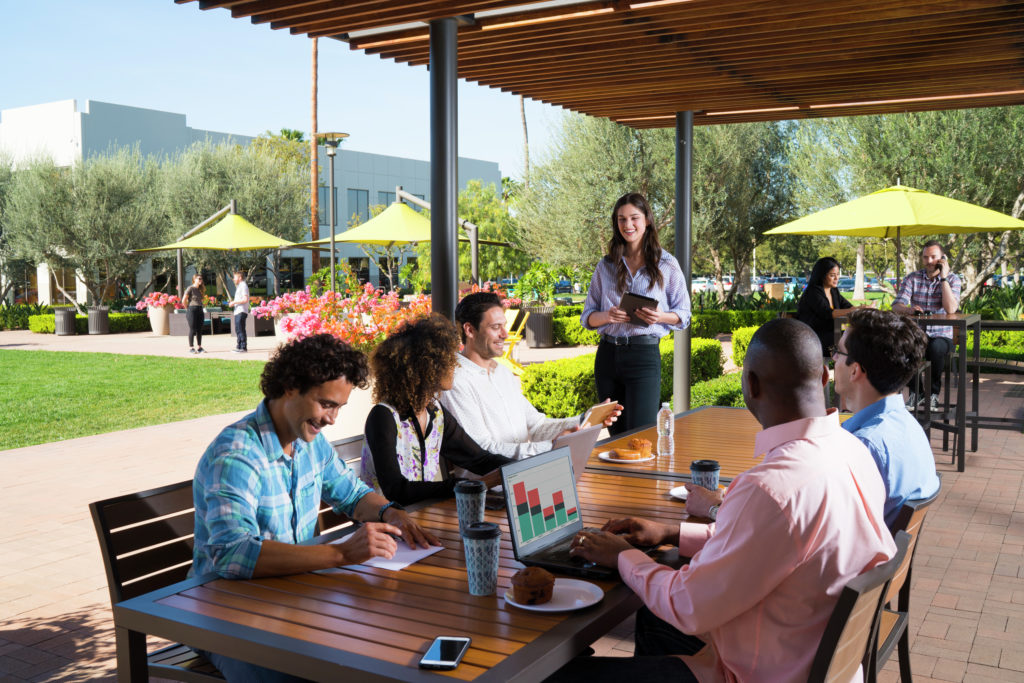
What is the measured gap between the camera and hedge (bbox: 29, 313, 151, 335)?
23812 mm

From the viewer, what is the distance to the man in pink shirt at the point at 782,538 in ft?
5.43

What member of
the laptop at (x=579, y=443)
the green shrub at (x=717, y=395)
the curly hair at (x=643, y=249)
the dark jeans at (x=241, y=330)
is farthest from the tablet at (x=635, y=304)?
the dark jeans at (x=241, y=330)

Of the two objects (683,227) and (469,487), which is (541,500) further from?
(683,227)

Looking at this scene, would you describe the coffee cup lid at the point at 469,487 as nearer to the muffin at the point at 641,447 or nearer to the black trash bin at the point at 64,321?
the muffin at the point at 641,447

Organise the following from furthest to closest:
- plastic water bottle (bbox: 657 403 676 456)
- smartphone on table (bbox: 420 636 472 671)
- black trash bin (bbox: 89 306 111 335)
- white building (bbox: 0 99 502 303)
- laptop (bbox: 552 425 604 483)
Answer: white building (bbox: 0 99 502 303), black trash bin (bbox: 89 306 111 335), plastic water bottle (bbox: 657 403 676 456), laptop (bbox: 552 425 604 483), smartphone on table (bbox: 420 636 472 671)

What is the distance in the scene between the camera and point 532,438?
3.91 m

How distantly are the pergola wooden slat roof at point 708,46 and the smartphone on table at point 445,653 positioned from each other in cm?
373

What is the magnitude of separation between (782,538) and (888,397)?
1413 mm

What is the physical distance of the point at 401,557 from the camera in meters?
2.22

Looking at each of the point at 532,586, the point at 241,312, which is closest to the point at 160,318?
the point at 241,312

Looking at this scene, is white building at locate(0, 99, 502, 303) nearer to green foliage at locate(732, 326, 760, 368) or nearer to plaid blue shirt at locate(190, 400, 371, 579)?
green foliage at locate(732, 326, 760, 368)

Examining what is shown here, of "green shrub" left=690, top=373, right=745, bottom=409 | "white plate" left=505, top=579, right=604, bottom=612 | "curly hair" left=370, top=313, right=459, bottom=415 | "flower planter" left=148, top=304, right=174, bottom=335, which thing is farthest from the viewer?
"flower planter" left=148, top=304, right=174, bottom=335

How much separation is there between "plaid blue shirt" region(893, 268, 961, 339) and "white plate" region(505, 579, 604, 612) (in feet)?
24.8

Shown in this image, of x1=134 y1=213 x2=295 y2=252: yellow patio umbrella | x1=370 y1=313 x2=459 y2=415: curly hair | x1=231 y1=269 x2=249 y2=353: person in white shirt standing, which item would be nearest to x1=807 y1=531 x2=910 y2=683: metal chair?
x1=370 y1=313 x2=459 y2=415: curly hair
